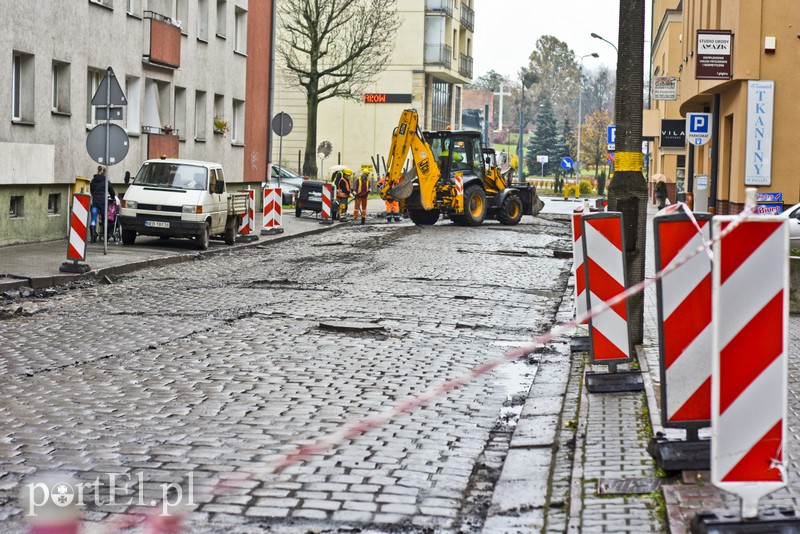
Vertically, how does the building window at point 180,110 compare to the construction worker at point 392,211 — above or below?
above

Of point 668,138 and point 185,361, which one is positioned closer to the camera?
point 185,361

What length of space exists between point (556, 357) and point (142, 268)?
36.4 feet

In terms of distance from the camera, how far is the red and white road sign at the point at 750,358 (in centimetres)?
480

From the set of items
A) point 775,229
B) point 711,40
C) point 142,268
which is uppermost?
point 711,40

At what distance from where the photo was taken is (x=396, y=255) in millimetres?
24000

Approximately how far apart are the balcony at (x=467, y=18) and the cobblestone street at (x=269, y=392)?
6849cm

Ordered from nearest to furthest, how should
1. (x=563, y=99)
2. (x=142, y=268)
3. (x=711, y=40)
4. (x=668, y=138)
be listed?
(x=142, y=268) < (x=711, y=40) < (x=668, y=138) < (x=563, y=99)

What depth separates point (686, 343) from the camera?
20.9 ft

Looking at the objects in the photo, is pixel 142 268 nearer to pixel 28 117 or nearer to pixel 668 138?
pixel 28 117

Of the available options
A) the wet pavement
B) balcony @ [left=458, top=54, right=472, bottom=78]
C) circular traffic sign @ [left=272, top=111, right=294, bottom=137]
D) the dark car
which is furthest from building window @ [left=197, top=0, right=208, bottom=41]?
balcony @ [left=458, top=54, right=472, bottom=78]

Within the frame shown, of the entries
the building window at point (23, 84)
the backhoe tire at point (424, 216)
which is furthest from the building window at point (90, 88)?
the backhoe tire at point (424, 216)

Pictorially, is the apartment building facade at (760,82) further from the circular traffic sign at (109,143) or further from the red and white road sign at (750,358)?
the red and white road sign at (750,358)

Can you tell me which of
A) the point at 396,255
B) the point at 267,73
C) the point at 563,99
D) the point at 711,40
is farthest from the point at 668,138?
the point at 563,99

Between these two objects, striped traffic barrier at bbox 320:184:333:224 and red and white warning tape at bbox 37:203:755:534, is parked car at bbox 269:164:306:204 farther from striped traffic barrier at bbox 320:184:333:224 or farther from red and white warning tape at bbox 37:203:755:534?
red and white warning tape at bbox 37:203:755:534
